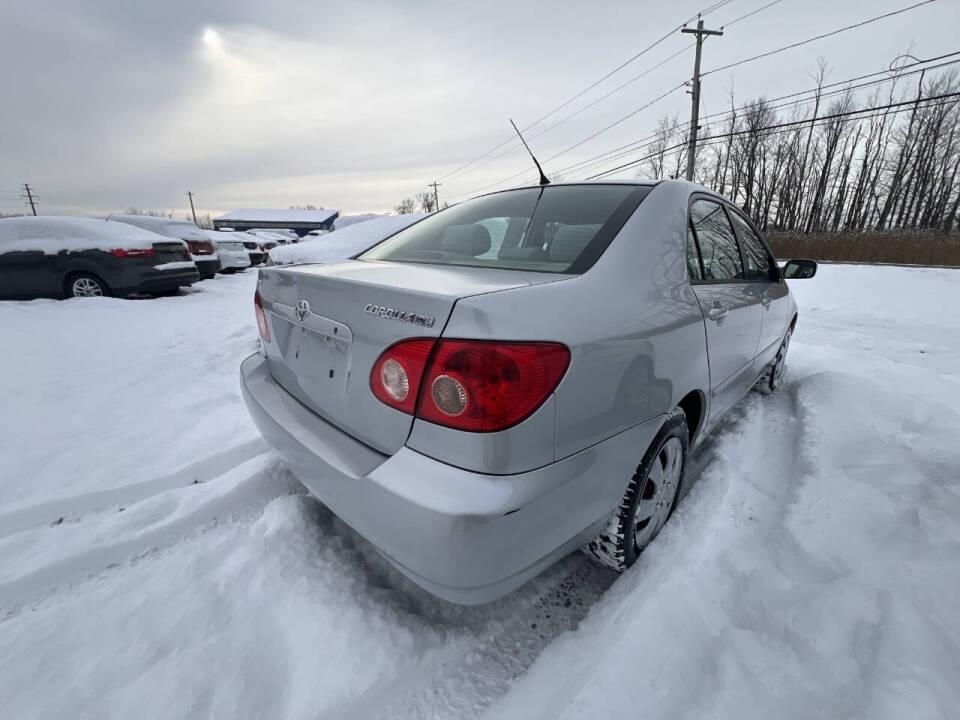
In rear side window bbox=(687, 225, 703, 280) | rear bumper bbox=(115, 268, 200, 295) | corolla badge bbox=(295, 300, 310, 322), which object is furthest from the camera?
rear bumper bbox=(115, 268, 200, 295)

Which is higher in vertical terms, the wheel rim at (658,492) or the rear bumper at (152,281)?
the rear bumper at (152,281)

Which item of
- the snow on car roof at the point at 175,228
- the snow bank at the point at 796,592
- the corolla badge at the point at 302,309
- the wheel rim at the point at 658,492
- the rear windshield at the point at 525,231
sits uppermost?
the snow on car roof at the point at 175,228

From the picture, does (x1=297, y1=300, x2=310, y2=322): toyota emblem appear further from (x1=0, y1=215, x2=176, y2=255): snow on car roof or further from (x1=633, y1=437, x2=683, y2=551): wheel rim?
(x1=0, y1=215, x2=176, y2=255): snow on car roof

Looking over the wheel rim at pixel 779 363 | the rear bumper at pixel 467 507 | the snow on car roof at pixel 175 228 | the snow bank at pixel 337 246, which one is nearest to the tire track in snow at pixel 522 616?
the rear bumper at pixel 467 507

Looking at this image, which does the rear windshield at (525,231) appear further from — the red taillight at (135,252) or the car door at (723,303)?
the red taillight at (135,252)

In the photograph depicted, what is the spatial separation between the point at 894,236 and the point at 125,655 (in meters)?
24.0

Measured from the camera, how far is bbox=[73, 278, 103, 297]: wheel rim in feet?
21.4

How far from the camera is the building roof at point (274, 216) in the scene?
2926 inches

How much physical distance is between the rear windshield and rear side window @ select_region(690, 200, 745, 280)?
1.33ft

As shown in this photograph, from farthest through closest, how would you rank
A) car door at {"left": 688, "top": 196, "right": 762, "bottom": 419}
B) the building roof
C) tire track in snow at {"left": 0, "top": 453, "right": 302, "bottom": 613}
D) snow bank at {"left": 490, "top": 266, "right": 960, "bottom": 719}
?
the building roof → car door at {"left": 688, "top": 196, "right": 762, "bottom": 419} → tire track in snow at {"left": 0, "top": 453, "right": 302, "bottom": 613} → snow bank at {"left": 490, "top": 266, "right": 960, "bottom": 719}

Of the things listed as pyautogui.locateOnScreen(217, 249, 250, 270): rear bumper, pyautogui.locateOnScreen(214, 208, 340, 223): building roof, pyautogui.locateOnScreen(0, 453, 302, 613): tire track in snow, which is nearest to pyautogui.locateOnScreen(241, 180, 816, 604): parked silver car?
pyautogui.locateOnScreen(0, 453, 302, 613): tire track in snow

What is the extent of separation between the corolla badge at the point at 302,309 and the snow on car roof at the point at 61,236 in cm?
710

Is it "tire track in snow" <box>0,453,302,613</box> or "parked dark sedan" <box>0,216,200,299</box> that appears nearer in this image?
"tire track in snow" <box>0,453,302,613</box>

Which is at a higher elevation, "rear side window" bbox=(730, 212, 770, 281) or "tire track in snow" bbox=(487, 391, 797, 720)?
"rear side window" bbox=(730, 212, 770, 281)
